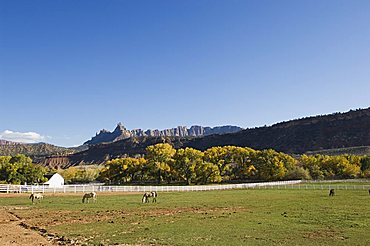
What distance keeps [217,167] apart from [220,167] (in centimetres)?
429

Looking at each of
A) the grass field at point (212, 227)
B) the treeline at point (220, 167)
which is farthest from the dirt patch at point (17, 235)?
the treeline at point (220, 167)

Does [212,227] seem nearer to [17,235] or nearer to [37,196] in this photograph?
[17,235]

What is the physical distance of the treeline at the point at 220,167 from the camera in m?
89.2

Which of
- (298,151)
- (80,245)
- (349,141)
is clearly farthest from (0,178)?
(349,141)

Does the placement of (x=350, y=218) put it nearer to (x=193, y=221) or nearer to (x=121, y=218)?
(x=193, y=221)

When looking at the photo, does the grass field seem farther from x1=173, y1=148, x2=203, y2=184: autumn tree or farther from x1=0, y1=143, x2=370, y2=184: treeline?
x1=0, y1=143, x2=370, y2=184: treeline

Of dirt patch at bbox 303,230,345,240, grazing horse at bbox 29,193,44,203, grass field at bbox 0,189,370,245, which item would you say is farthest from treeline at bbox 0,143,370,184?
dirt patch at bbox 303,230,345,240

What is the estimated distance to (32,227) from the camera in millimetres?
20266

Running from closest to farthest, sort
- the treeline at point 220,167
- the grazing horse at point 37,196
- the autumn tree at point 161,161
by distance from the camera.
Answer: the grazing horse at point 37,196, the treeline at point 220,167, the autumn tree at point 161,161

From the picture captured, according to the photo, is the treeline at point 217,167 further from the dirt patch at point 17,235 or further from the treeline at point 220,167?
the dirt patch at point 17,235

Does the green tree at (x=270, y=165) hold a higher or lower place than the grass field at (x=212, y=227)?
higher

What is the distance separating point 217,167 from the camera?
89.5 metres

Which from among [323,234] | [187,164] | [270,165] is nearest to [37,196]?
[323,234]

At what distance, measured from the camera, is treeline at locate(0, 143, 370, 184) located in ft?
292
